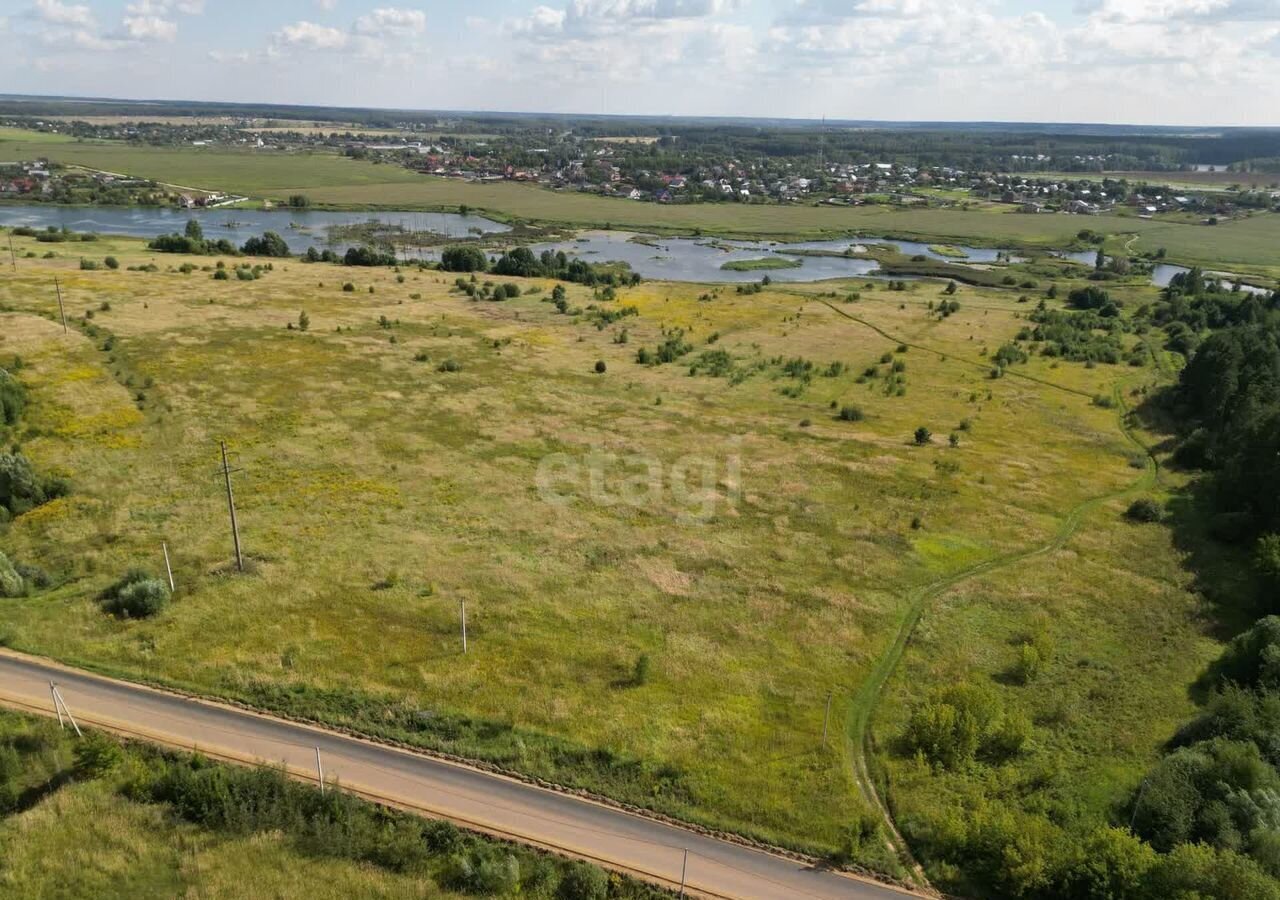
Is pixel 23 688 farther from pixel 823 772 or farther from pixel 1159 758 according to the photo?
pixel 1159 758

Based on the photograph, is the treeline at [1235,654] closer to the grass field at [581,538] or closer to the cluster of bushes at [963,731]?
the grass field at [581,538]

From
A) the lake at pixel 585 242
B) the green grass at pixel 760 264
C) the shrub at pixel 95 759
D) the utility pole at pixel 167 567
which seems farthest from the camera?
the green grass at pixel 760 264

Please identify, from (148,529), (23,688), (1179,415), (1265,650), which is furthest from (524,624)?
(1179,415)

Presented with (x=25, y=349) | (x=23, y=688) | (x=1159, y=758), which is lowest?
(x=1159, y=758)

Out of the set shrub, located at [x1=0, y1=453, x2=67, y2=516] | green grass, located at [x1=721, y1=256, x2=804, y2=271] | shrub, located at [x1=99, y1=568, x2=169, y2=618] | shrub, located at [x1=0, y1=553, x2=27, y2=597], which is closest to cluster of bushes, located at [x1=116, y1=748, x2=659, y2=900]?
shrub, located at [x1=99, y1=568, x2=169, y2=618]

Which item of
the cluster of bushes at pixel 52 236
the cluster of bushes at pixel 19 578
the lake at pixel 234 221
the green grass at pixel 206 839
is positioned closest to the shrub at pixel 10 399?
the cluster of bushes at pixel 19 578
